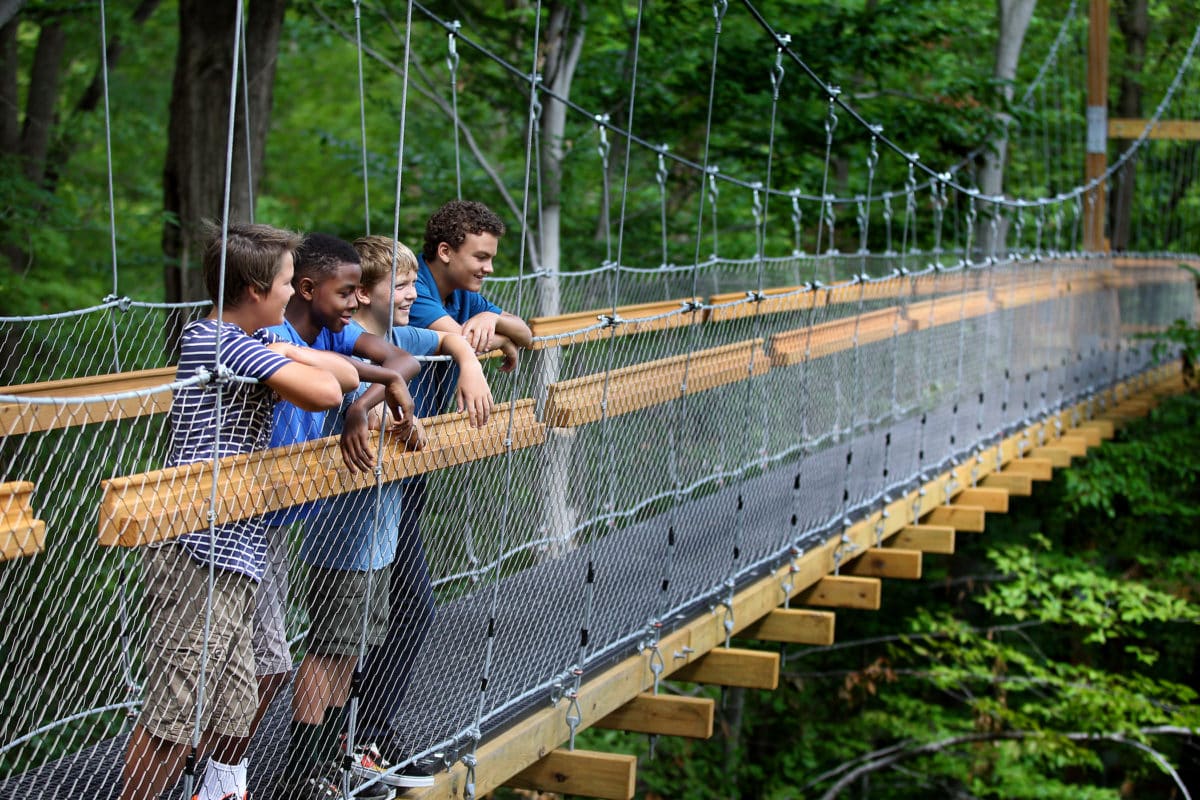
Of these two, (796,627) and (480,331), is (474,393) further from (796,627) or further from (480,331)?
(796,627)

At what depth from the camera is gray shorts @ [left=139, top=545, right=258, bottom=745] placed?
206 cm

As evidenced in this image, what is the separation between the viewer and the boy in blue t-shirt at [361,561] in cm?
240

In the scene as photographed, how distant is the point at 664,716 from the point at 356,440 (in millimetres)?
1889

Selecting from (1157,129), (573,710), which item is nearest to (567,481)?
(573,710)

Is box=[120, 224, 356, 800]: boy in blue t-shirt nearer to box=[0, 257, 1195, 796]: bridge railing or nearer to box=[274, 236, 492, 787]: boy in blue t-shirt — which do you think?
box=[0, 257, 1195, 796]: bridge railing

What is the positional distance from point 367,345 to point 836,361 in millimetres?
2896

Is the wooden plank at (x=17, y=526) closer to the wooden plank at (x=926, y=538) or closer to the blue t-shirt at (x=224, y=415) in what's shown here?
the blue t-shirt at (x=224, y=415)

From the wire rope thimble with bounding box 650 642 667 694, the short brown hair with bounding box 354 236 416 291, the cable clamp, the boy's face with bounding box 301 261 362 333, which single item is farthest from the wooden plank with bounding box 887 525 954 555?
the boy's face with bounding box 301 261 362 333

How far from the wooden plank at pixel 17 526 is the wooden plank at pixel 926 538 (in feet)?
14.6

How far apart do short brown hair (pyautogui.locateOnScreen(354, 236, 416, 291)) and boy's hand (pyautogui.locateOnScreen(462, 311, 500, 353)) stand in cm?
22

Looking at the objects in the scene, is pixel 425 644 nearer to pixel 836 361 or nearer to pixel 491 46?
pixel 836 361

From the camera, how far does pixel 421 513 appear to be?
266 cm

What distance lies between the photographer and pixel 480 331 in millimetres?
2754

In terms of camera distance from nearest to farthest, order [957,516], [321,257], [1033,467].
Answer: [321,257] < [957,516] < [1033,467]
